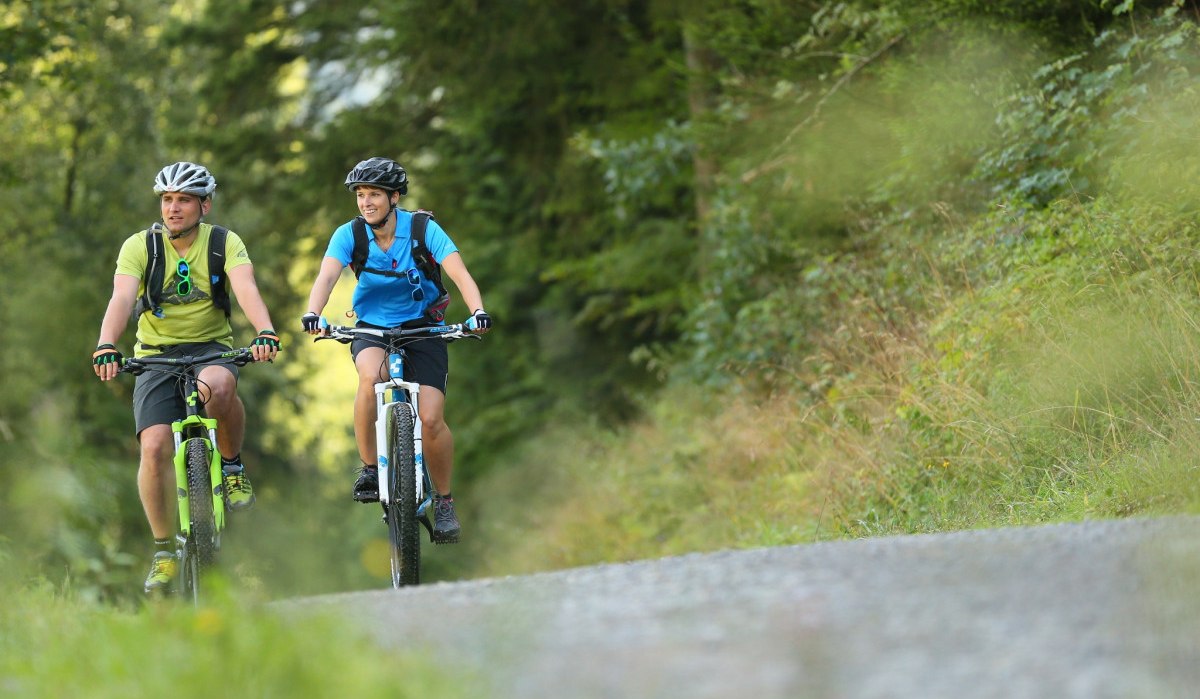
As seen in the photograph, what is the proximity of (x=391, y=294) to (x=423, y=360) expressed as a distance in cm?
37

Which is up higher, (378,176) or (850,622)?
(378,176)

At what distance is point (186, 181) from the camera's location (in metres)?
7.81

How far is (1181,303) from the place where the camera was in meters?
7.86

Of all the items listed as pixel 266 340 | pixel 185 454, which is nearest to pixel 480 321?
pixel 266 340

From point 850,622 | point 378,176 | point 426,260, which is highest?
point 378,176

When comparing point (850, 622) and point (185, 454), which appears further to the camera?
point (185, 454)

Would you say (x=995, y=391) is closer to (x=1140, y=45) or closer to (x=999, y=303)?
(x=999, y=303)

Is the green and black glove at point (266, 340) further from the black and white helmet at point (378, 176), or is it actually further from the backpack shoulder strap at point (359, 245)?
the black and white helmet at point (378, 176)

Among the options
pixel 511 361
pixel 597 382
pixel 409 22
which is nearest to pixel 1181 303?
pixel 409 22

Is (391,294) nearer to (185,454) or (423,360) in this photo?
(423,360)

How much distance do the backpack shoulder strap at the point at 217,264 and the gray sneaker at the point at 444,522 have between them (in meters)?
1.46

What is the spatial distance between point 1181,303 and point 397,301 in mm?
3869

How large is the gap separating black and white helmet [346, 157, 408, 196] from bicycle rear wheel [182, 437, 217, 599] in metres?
1.51

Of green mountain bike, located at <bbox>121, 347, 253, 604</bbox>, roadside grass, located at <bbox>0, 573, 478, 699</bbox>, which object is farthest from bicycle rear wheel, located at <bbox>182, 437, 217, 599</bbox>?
roadside grass, located at <bbox>0, 573, 478, 699</bbox>
